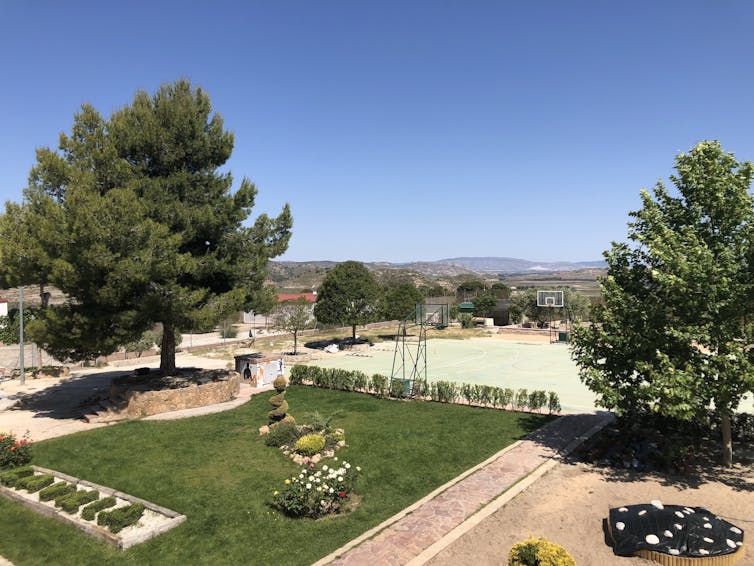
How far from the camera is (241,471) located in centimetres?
1425

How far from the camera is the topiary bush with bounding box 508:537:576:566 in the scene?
7.86m

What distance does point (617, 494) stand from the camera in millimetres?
11992

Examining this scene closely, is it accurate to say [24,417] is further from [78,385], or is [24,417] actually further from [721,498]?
[721,498]

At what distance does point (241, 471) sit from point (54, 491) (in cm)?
474

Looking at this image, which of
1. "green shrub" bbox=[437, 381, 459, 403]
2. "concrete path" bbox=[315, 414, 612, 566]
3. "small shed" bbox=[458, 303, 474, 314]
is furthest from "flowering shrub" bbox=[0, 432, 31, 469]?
"small shed" bbox=[458, 303, 474, 314]

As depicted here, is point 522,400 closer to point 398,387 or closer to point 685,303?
point 398,387

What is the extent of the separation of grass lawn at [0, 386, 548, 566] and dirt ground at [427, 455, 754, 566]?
230 cm

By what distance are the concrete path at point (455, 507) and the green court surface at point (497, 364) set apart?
23.4 feet

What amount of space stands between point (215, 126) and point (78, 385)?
711 inches

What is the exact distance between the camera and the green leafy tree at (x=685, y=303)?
11.9 meters

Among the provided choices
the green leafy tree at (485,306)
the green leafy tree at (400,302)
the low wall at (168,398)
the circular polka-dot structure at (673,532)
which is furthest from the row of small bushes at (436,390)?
the green leafy tree at (485,306)

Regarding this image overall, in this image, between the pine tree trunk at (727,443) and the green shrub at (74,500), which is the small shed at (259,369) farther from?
the pine tree trunk at (727,443)

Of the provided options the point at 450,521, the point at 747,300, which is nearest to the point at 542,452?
the point at 450,521

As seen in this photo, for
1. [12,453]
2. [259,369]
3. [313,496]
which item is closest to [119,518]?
[313,496]
